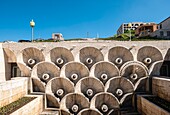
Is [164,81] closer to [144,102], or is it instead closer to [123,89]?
[144,102]

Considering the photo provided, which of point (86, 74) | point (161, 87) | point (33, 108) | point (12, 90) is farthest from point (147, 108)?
point (12, 90)

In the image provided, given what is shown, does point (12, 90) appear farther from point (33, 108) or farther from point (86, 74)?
point (86, 74)

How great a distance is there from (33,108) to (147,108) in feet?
20.5

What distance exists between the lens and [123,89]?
34.7 feet

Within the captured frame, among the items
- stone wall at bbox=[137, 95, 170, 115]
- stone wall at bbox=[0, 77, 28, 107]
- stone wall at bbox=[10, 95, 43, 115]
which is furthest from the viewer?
stone wall at bbox=[0, 77, 28, 107]

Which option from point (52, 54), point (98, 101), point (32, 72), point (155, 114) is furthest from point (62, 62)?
point (155, 114)

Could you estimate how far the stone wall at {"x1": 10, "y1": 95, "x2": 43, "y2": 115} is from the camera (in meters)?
7.23

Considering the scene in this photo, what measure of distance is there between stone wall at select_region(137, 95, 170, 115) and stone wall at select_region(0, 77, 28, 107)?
7.42 meters

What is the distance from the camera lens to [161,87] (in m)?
8.66

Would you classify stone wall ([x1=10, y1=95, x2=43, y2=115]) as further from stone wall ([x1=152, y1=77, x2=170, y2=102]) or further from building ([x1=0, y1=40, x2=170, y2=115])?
stone wall ([x1=152, y1=77, x2=170, y2=102])

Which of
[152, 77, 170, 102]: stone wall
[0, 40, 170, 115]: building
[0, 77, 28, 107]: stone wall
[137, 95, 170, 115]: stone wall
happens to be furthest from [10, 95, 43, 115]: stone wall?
[152, 77, 170, 102]: stone wall

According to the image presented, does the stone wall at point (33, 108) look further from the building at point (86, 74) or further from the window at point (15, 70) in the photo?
the window at point (15, 70)

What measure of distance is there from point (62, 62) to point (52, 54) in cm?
103

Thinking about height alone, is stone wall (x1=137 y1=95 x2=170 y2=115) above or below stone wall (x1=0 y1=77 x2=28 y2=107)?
below
